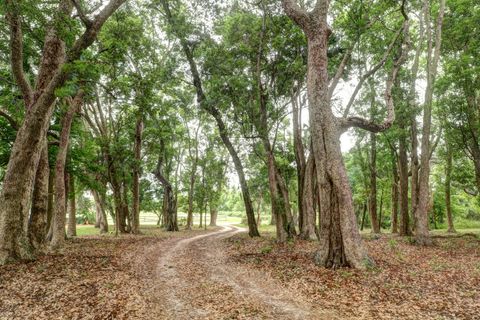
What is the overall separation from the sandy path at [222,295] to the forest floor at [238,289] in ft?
0.07

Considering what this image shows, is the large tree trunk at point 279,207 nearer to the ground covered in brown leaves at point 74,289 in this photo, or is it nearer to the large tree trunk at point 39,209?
the ground covered in brown leaves at point 74,289

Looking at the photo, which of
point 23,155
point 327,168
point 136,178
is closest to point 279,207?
point 327,168

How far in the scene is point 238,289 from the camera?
8.05m

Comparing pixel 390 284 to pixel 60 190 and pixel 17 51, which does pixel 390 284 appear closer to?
pixel 17 51

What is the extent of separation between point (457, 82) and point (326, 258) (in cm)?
1394

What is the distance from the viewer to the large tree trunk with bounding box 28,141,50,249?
1293cm

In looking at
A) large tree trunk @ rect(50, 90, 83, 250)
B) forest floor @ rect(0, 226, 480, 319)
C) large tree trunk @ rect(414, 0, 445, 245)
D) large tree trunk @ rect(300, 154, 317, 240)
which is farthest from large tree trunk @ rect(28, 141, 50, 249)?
large tree trunk @ rect(414, 0, 445, 245)

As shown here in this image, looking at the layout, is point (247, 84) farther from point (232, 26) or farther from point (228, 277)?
point (228, 277)

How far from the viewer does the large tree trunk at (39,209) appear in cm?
1293

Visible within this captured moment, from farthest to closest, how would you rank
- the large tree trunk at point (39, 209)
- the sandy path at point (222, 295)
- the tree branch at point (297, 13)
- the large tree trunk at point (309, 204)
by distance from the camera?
the large tree trunk at point (309, 204), the large tree trunk at point (39, 209), the tree branch at point (297, 13), the sandy path at point (222, 295)

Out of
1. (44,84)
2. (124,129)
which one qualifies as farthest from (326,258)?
(124,129)

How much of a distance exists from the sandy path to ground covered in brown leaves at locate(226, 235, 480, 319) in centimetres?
47

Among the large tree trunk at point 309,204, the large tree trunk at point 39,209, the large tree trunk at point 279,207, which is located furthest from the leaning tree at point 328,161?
the large tree trunk at point 39,209

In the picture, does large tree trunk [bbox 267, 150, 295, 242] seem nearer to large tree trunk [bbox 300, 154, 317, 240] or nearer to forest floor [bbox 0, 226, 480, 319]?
large tree trunk [bbox 300, 154, 317, 240]
